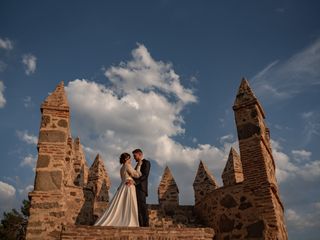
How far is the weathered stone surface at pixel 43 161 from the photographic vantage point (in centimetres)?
841

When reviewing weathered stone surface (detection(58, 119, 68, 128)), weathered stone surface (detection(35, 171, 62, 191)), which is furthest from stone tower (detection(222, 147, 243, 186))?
weathered stone surface (detection(35, 171, 62, 191))

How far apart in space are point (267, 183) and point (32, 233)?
20.7 feet

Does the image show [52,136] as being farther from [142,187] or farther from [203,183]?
[203,183]

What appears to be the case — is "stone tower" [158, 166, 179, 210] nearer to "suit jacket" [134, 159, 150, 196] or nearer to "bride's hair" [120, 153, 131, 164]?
"suit jacket" [134, 159, 150, 196]

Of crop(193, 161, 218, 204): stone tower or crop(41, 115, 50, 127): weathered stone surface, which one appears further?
crop(193, 161, 218, 204): stone tower

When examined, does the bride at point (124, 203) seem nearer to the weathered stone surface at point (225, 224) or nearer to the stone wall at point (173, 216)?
the weathered stone surface at point (225, 224)

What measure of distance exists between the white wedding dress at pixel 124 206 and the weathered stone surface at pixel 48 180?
1463mm

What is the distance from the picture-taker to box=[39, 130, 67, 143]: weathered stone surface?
8.73m

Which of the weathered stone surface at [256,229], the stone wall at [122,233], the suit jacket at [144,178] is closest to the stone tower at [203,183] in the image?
the weathered stone surface at [256,229]

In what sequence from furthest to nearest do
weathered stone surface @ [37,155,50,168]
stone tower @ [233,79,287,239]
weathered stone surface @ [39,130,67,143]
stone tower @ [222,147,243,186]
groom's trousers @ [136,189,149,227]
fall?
1. stone tower @ [222,147,243,186]
2. stone tower @ [233,79,287,239]
3. weathered stone surface @ [39,130,67,143]
4. weathered stone surface @ [37,155,50,168]
5. groom's trousers @ [136,189,149,227]

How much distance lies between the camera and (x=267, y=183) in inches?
368

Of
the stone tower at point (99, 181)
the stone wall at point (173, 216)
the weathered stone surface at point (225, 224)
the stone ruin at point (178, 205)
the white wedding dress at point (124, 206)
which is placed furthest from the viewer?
the stone tower at point (99, 181)

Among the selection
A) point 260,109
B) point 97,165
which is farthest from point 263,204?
point 97,165

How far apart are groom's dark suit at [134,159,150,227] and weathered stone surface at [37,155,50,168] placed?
232 cm
